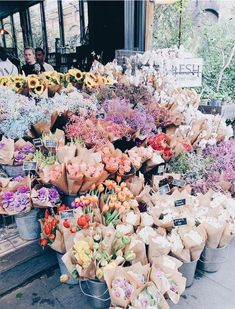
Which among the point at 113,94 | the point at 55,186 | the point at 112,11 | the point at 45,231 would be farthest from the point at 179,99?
the point at 112,11

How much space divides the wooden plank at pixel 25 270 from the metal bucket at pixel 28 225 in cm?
20

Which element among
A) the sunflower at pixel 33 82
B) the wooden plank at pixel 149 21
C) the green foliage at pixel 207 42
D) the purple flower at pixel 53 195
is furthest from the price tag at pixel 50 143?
the green foliage at pixel 207 42

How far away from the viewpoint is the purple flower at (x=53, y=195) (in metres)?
2.49

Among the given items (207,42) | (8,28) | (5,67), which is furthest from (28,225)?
(8,28)

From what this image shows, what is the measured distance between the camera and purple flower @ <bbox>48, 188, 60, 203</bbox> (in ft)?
8.16

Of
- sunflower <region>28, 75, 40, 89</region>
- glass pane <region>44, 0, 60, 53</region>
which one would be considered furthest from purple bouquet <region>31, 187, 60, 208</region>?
glass pane <region>44, 0, 60, 53</region>

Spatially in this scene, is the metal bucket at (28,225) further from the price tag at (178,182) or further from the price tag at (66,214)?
the price tag at (178,182)

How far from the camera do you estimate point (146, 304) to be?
1.83 m

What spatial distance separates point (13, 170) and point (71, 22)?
966 cm

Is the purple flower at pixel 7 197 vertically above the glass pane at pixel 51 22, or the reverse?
the glass pane at pixel 51 22

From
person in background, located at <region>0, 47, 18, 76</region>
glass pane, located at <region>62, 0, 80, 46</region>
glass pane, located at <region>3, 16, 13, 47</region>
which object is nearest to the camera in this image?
person in background, located at <region>0, 47, 18, 76</region>

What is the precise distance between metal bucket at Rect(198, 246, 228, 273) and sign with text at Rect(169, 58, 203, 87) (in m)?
2.38

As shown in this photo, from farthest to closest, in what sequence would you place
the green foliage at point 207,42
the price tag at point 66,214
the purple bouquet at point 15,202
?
the green foliage at point 207,42, the purple bouquet at point 15,202, the price tag at point 66,214

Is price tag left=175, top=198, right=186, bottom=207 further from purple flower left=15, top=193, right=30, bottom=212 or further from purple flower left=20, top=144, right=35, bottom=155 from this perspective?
purple flower left=20, top=144, right=35, bottom=155
